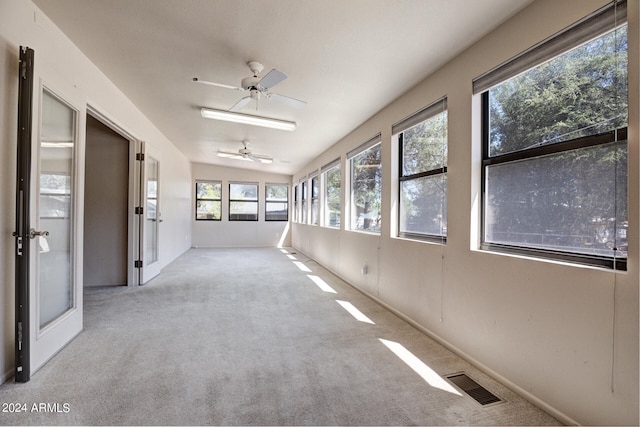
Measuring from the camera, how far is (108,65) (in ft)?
9.90

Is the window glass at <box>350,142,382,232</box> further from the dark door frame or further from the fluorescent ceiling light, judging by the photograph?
the dark door frame

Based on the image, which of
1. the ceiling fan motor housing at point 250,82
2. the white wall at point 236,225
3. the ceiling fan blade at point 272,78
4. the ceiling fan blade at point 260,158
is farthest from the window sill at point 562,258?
the white wall at point 236,225

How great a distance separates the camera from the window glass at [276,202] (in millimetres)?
10055

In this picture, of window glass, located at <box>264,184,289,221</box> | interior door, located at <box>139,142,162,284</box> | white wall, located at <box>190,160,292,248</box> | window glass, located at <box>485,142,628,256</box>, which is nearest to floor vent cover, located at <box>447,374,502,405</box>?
window glass, located at <box>485,142,628,256</box>

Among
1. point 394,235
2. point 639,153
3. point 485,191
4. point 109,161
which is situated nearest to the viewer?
point 639,153

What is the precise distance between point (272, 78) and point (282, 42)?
30 cm

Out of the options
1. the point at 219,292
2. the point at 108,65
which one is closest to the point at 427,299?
the point at 219,292

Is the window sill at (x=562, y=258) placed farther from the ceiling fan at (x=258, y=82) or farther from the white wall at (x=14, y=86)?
the white wall at (x=14, y=86)

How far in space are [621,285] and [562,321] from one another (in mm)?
375

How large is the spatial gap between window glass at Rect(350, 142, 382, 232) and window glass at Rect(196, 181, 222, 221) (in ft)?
19.3

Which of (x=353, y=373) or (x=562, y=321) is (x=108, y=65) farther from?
(x=562, y=321)

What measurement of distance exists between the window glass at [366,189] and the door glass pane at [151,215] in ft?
10.9

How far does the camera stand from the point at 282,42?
8.19ft

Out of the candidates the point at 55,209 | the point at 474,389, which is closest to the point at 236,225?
the point at 55,209
